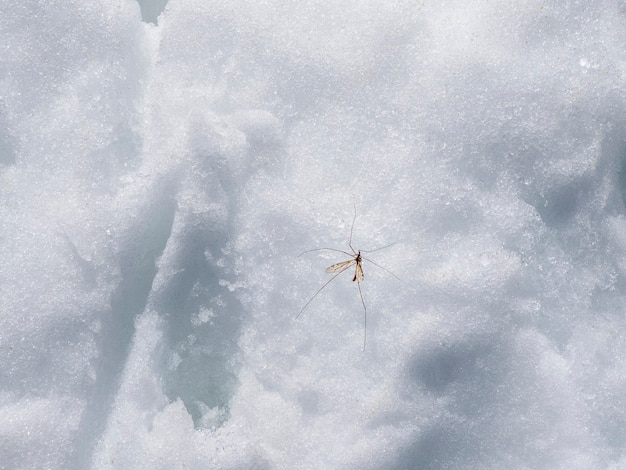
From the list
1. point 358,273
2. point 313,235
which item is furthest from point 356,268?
point 313,235

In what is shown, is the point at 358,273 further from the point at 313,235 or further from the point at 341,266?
the point at 313,235

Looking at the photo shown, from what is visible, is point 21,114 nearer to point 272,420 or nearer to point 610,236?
point 272,420

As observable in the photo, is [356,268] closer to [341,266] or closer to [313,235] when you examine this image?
[341,266]

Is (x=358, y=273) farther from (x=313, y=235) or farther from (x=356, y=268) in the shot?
(x=313, y=235)

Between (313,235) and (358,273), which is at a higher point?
(313,235)

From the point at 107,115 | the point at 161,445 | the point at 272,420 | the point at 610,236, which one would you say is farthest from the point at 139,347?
the point at 610,236

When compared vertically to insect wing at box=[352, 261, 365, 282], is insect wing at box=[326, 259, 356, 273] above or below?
above

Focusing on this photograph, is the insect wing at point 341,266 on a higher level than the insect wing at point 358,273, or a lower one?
higher

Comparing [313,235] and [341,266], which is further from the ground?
[313,235]
